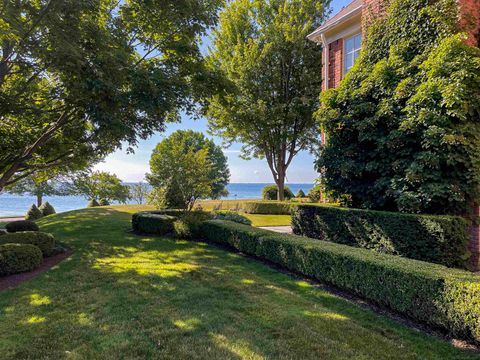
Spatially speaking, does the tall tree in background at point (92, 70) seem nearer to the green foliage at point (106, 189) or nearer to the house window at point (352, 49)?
the house window at point (352, 49)

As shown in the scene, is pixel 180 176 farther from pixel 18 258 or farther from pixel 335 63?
pixel 335 63

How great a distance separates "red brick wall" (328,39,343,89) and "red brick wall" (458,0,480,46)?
5141mm

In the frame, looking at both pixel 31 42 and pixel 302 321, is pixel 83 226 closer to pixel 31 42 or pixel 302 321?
pixel 31 42

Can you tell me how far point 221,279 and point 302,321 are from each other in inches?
87.0

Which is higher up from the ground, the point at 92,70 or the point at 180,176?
the point at 92,70

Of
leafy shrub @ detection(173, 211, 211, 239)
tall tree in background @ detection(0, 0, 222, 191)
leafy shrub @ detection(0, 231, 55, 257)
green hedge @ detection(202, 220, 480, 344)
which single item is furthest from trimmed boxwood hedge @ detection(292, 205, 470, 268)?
leafy shrub @ detection(0, 231, 55, 257)

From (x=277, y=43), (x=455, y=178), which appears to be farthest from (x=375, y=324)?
(x=277, y=43)

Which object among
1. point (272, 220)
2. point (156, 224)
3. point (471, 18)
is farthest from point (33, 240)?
point (471, 18)

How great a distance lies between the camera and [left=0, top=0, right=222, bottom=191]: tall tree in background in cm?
535

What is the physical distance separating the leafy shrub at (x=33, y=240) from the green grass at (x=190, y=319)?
1361 millimetres

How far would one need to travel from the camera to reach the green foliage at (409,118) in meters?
5.93

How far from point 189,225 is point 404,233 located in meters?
6.50

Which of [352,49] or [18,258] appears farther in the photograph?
[352,49]

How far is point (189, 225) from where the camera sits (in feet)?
32.5
